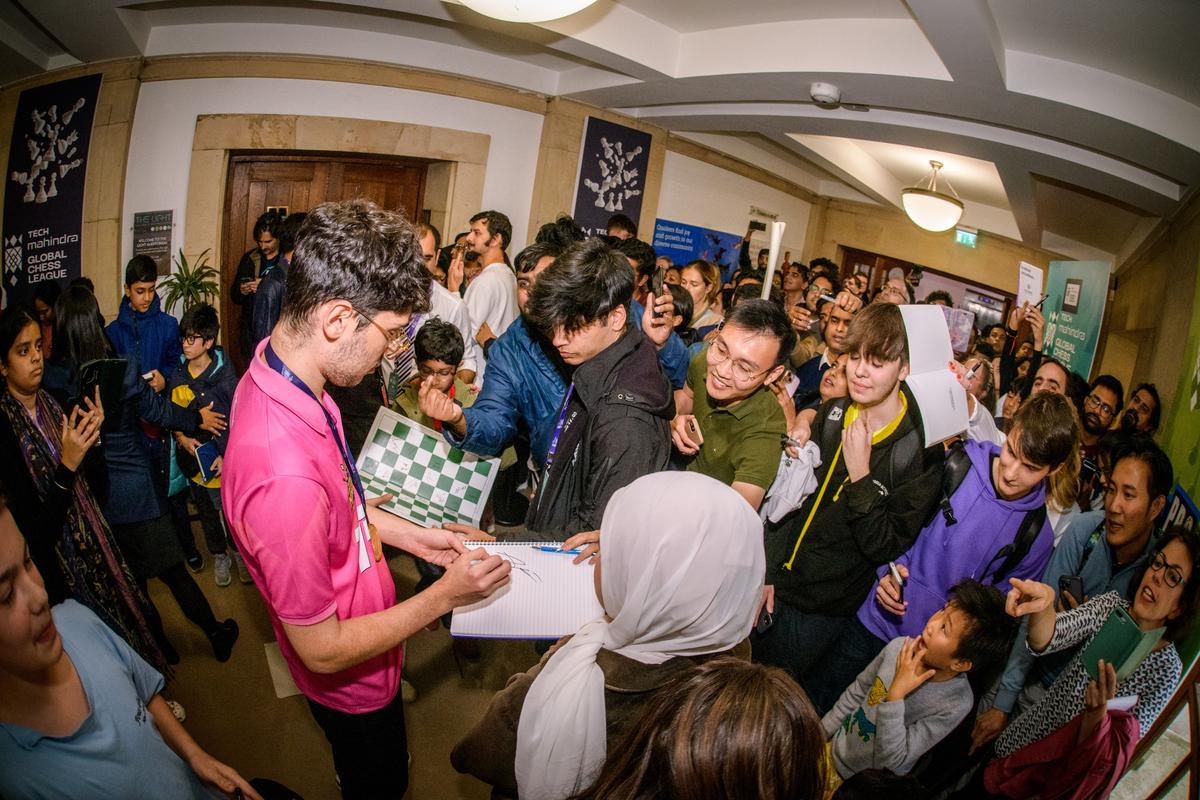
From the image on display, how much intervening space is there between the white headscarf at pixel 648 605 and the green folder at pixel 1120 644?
3.49ft

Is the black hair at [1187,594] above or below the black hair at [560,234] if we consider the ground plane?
below

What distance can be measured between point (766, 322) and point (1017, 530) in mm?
1120

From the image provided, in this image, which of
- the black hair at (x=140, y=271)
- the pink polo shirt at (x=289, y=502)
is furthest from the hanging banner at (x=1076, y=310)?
the black hair at (x=140, y=271)

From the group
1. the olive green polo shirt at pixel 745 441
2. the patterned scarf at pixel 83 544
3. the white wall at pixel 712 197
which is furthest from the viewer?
the white wall at pixel 712 197

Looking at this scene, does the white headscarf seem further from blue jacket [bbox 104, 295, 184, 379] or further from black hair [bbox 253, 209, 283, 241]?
black hair [bbox 253, 209, 283, 241]

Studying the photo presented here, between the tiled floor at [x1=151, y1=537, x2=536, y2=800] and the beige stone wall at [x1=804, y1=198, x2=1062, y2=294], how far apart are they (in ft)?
33.4

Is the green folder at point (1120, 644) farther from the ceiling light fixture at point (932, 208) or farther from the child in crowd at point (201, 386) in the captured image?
the ceiling light fixture at point (932, 208)

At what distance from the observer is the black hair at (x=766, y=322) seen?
2172 millimetres

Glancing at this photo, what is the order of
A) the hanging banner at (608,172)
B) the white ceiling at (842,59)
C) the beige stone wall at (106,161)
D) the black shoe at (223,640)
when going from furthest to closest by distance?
the hanging banner at (608,172)
the beige stone wall at (106,161)
the white ceiling at (842,59)
the black shoe at (223,640)

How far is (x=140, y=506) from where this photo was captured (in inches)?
99.8

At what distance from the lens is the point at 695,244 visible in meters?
8.43

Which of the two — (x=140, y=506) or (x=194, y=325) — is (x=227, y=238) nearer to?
(x=194, y=325)

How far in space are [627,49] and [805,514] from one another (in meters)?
4.27

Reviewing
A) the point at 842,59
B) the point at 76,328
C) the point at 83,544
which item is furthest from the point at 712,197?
the point at 83,544
